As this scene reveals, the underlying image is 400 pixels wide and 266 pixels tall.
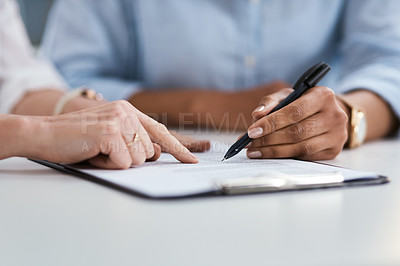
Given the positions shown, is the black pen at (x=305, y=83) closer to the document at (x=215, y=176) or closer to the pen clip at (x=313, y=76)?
the pen clip at (x=313, y=76)

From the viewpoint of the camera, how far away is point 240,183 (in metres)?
0.42

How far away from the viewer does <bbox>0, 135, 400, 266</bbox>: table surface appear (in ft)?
0.92

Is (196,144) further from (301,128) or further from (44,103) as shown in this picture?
(44,103)

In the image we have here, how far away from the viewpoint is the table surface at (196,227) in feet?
0.92

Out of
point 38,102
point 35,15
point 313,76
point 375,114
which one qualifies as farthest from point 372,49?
point 35,15

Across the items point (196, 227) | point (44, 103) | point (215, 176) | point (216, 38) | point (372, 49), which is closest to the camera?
point (196, 227)

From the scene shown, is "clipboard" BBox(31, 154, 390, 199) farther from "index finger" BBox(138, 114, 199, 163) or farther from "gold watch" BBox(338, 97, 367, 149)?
"gold watch" BBox(338, 97, 367, 149)

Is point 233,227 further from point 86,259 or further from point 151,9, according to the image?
point 151,9

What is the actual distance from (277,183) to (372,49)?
2.74ft

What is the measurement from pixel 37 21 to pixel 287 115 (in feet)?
5.73

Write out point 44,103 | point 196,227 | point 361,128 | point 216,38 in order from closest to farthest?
1. point 196,227
2. point 361,128
3. point 44,103
4. point 216,38

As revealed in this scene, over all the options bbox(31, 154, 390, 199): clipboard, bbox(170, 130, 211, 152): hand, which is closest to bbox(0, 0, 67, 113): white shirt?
bbox(170, 130, 211, 152): hand

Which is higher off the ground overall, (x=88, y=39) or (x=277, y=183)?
(x=88, y=39)

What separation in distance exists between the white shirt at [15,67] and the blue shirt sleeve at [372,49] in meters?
0.70
